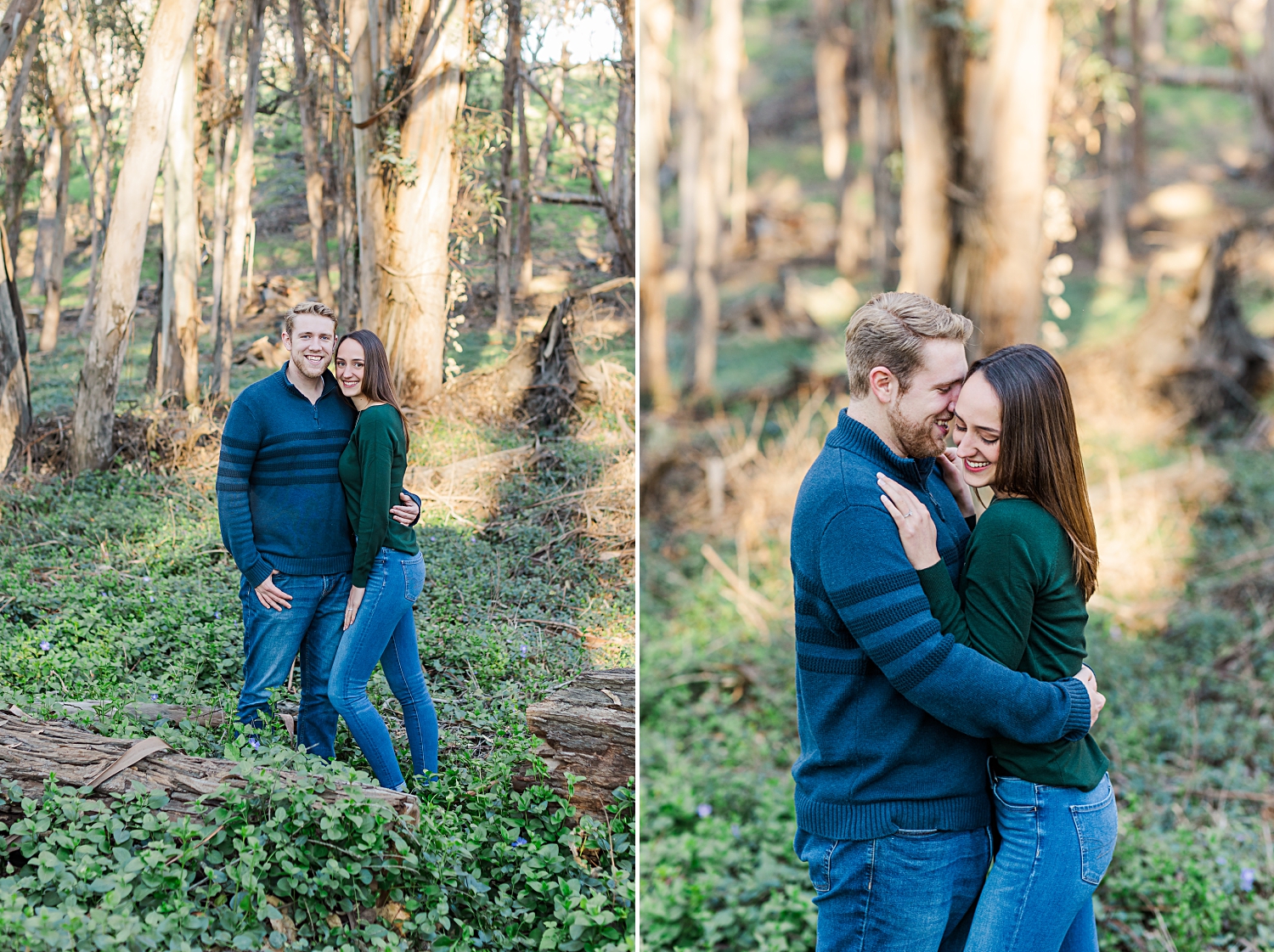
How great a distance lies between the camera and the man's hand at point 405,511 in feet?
8.97

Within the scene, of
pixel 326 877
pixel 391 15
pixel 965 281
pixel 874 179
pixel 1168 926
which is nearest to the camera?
pixel 326 877

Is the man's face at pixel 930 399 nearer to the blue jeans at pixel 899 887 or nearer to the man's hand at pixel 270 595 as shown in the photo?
the blue jeans at pixel 899 887

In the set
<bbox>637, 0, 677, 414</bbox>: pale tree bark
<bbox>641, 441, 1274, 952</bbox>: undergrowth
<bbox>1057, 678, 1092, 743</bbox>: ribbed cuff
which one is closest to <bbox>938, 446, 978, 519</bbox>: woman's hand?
<bbox>1057, 678, 1092, 743</bbox>: ribbed cuff

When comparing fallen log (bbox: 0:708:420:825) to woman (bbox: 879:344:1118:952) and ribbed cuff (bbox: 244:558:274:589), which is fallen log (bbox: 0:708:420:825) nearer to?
ribbed cuff (bbox: 244:558:274:589)

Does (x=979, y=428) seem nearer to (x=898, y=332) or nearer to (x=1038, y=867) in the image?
(x=898, y=332)

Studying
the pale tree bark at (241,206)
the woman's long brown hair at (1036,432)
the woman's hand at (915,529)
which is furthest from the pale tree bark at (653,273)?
the woman's hand at (915,529)

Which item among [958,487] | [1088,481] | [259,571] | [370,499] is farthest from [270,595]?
[1088,481]

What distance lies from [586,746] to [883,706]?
39.4 inches

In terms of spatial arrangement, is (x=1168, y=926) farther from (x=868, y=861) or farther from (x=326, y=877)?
(x=326, y=877)

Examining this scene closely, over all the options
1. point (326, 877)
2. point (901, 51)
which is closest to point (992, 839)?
point (326, 877)

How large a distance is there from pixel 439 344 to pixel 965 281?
4355 millimetres

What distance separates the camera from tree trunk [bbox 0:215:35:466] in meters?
2.59

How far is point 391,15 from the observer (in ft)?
9.23

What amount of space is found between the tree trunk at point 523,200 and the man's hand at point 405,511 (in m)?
0.67
